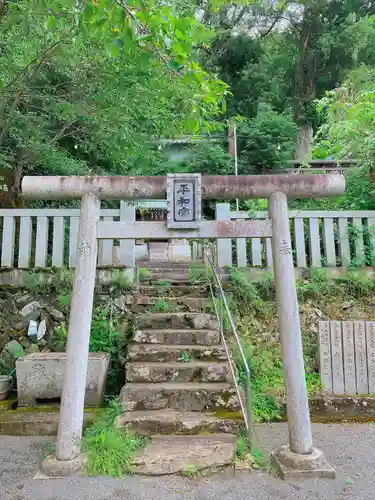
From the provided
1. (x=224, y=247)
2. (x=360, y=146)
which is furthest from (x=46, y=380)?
(x=360, y=146)

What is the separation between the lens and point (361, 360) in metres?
4.36

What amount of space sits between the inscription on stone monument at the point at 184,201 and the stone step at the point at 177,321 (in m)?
1.92

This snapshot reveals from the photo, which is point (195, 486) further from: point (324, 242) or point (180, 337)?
point (324, 242)

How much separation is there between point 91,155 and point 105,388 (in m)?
4.56

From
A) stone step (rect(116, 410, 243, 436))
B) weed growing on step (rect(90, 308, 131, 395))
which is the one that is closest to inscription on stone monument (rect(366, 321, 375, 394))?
stone step (rect(116, 410, 243, 436))

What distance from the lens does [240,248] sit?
567cm

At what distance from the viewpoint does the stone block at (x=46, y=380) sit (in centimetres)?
418

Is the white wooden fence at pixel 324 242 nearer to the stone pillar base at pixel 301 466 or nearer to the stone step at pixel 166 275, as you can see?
the stone step at pixel 166 275

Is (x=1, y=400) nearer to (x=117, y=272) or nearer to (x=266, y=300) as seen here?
(x=117, y=272)

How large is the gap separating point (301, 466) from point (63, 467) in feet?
5.93

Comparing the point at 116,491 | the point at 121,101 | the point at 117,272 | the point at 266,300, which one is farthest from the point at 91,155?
the point at 116,491

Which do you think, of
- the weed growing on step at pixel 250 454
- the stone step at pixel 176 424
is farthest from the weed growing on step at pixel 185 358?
the weed growing on step at pixel 250 454

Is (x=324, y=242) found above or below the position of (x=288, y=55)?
below

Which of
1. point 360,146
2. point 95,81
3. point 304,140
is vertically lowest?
point 360,146
